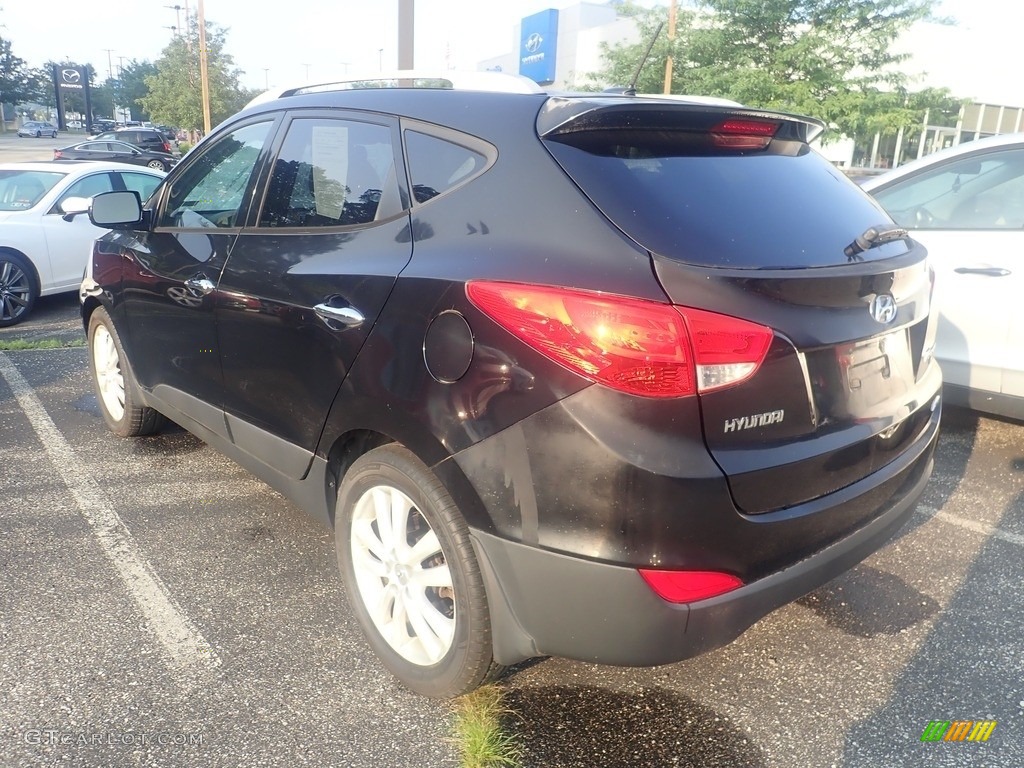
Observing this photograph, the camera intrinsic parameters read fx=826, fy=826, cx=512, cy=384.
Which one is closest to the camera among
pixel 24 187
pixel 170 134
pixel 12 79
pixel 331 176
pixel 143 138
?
pixel 331 176

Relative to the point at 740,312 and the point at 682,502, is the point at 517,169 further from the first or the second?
the point at 682,502

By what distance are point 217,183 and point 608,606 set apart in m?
2.52

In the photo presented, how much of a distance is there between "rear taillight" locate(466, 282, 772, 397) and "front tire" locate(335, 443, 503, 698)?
55 centimetres

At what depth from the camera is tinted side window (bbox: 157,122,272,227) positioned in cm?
323

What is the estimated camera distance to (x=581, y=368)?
1.90m

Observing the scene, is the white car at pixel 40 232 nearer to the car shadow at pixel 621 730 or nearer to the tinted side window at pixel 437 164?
the tinted side window at pixel 437 164

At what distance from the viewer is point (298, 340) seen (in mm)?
2645

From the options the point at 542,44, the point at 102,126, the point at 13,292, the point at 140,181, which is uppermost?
the point at 542,44

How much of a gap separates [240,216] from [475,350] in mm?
1528

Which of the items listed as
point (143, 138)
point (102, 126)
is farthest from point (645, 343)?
point (102, 126)

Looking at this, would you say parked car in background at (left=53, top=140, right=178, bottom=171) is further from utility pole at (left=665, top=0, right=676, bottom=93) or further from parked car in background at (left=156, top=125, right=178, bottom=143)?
utility pole at (left=665, top=0, right=676, bottom=93)

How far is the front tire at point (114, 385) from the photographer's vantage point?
13.8ft

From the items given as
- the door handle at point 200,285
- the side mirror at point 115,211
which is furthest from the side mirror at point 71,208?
the door handle at point 200,285

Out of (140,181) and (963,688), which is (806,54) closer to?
(140,181)
